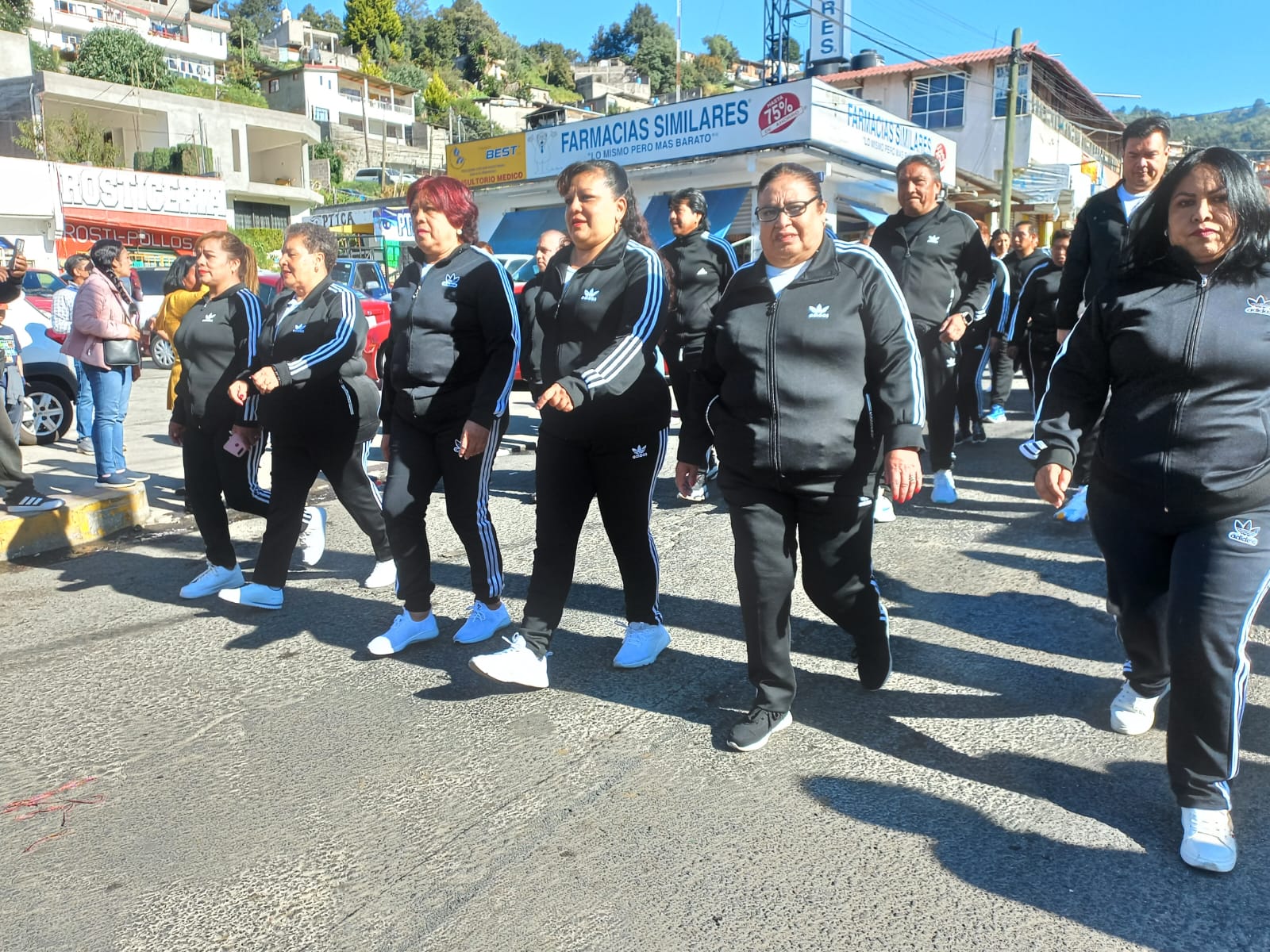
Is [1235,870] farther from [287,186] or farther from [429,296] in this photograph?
[287,186]

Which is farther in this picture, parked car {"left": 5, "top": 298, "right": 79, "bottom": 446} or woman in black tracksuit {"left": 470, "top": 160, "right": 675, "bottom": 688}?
parked car {"left": 5, "top": 298, "right": 79, "bottom": 446}

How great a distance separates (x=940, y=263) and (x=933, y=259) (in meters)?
0.06

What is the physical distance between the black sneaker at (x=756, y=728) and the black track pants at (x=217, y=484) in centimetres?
297

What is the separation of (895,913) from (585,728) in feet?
4.55

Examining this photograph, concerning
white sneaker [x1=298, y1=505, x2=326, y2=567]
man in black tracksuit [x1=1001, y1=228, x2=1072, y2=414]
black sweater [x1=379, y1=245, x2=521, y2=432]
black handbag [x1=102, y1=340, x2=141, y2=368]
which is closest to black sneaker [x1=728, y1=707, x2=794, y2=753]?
black sweater [x1=379, y1=245, x2=521, y2=432]

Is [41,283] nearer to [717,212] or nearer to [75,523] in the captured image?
[75,523]

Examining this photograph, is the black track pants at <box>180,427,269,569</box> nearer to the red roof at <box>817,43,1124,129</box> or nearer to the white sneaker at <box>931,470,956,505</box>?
the white sneaker at <box>931,470,956,505</box>

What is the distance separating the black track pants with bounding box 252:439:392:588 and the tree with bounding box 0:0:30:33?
51.3 m

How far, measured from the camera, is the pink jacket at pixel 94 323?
7.36m

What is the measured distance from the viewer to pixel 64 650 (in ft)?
14.7

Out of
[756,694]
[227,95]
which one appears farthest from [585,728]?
[227,95]

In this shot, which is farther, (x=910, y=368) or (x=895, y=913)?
(x=910, y=368)

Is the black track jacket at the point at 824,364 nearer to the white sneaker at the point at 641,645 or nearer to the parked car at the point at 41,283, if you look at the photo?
the white sneaker at the point at 641,645

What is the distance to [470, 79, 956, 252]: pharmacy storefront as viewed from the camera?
21.8m
